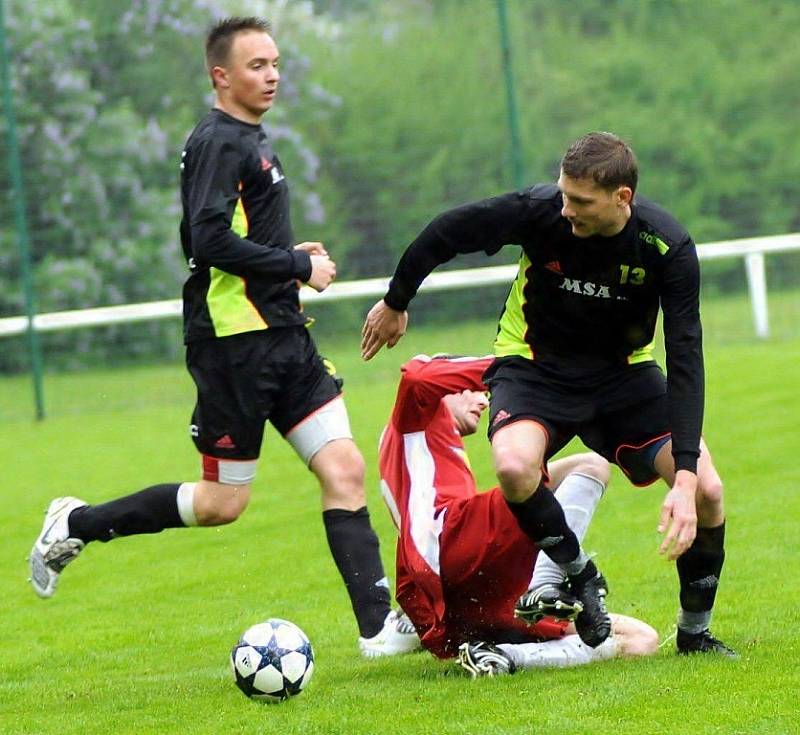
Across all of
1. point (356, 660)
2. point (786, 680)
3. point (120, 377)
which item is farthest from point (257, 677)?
point (120, 377)

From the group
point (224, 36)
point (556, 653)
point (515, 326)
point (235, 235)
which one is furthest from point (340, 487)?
point (224, 36)

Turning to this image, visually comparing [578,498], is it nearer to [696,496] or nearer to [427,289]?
[696,496]

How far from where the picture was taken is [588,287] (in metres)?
5.53

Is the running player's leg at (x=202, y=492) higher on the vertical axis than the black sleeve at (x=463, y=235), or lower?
lower

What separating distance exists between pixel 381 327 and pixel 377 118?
36.8 feet

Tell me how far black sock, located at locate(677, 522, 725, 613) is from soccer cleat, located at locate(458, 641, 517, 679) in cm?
63

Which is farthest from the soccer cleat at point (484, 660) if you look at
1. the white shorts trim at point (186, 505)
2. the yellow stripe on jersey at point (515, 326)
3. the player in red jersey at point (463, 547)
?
the white shorts trim at point (186, 505)

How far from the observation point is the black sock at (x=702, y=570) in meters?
5.33

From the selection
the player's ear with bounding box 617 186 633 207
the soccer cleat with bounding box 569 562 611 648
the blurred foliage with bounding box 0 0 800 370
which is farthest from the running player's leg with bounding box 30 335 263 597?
the blurred foliage with bounding box 0 0 800 370

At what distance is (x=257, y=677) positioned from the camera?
4.99 meters

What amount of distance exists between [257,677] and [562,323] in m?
1.68

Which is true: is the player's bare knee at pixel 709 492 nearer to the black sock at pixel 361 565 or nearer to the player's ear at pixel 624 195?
the player's ear at pixel 624 195

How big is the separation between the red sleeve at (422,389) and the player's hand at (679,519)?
113 centimetres

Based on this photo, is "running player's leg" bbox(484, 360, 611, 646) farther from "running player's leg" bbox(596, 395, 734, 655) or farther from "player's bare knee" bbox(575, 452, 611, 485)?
"player's bare knee" bbox(575, 452, 611, 485)
